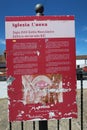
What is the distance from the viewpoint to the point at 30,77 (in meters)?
3.20

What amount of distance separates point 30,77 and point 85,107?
5.24m

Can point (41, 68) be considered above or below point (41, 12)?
below

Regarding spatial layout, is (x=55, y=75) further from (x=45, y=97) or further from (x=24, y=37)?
(x=24, y=37)

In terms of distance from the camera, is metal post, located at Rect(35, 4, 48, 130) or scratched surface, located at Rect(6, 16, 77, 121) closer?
scratched surface, located at Rect(6, 16, 77, 121)

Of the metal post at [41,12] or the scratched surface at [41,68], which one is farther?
the metal post at [41,12]

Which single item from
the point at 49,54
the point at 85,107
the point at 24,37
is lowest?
the point at 85,107

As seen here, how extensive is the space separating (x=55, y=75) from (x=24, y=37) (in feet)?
2.02

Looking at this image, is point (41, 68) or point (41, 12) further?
point (41, 12)

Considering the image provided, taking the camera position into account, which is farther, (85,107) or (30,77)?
(85,107)

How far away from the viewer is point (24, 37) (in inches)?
124

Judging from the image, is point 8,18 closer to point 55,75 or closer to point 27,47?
point 27,47

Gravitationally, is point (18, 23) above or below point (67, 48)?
above

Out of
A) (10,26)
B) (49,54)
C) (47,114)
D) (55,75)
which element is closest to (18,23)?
(10,26)

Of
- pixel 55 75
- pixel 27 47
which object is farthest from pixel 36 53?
pixel 55 75
